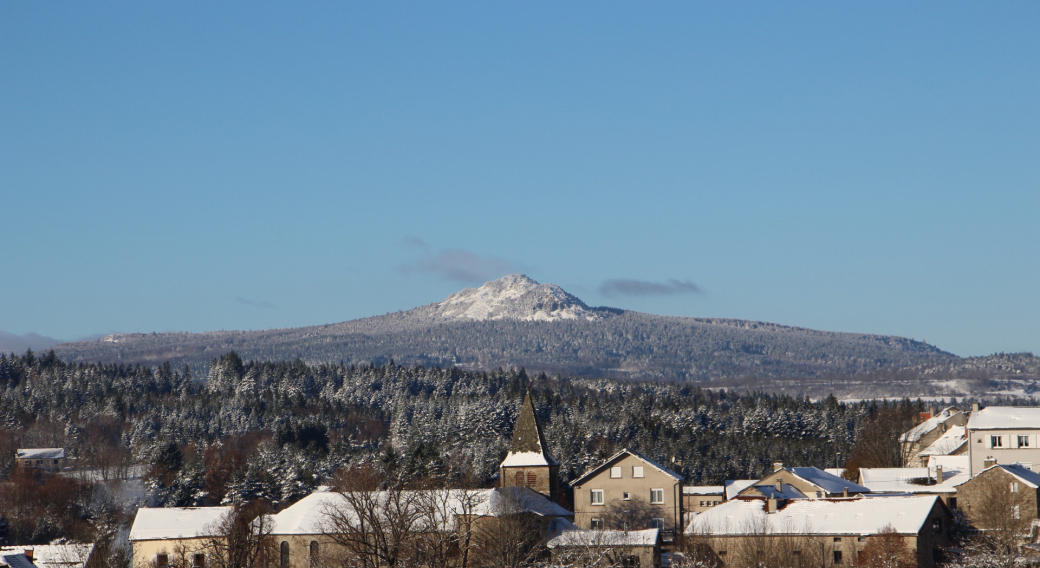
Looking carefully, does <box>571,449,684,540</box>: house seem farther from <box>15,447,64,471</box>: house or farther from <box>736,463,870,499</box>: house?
<box>15,447,64,471</box>: house

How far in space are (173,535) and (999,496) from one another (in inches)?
1776

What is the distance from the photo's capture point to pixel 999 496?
230 ft

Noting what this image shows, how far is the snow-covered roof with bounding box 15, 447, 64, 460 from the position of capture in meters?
170

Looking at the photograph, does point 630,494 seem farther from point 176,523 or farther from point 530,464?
point 176,523

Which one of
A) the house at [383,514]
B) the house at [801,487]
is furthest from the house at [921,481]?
the house at [383,514]

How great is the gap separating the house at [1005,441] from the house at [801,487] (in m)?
9.41

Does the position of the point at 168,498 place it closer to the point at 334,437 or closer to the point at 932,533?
the point at 334,437

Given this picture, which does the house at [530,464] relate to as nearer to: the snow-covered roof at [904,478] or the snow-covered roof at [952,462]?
the snow-covered roof at [904,478]

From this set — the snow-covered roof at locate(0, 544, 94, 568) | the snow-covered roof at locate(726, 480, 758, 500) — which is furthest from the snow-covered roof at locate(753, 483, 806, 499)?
the snow-covered roof at locate(0, 544, 94, 568)

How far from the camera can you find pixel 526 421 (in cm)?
8494

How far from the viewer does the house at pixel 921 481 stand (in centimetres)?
7400

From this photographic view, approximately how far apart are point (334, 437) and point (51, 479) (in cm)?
4397

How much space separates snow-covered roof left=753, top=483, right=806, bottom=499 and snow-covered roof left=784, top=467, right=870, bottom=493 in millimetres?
1699

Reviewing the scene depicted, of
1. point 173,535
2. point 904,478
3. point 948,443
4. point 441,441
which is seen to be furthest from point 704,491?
point 441,441
